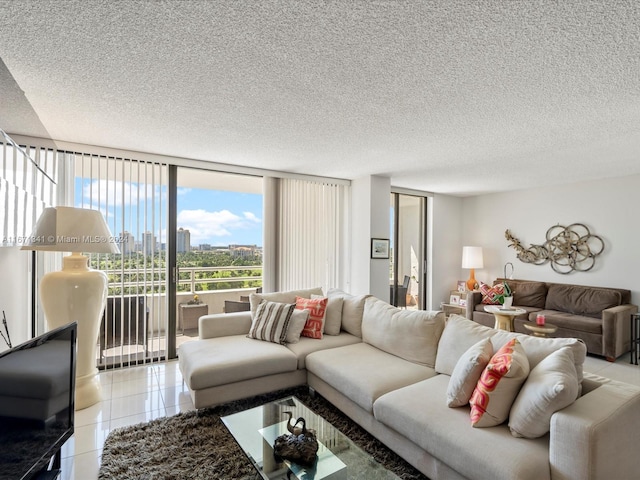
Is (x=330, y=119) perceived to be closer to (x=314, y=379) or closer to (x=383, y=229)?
(x=314, y=379)

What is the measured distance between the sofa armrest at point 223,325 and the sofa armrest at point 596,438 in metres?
2.70

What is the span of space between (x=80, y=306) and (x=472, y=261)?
5.99 meters

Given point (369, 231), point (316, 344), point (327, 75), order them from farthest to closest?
point (369, 231) < point (316, 344) < point (327, 75)

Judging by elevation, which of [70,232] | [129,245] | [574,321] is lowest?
[574,321]

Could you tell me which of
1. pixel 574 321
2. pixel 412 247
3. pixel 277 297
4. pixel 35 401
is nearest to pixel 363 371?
pixel 277 297

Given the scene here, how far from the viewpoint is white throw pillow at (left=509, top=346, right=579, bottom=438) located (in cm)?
151

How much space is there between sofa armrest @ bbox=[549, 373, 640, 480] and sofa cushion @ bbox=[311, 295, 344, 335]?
86.2 inches

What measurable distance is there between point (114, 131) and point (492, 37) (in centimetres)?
306

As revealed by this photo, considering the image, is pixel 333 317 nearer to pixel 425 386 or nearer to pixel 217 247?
pixel 425 386

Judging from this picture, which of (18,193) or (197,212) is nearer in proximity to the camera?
(18,193)

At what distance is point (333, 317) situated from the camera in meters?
3.52

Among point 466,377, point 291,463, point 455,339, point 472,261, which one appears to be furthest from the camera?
point 472,261

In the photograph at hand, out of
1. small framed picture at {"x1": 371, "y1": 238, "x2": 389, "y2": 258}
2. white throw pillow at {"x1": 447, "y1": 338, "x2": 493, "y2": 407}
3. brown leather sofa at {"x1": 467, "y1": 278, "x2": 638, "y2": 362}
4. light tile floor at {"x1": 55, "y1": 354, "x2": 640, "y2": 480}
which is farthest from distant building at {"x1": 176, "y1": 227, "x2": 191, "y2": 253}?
brown leather sofa at {"x1": 467, "y1": 278, "x2": 638, "y2": 362}

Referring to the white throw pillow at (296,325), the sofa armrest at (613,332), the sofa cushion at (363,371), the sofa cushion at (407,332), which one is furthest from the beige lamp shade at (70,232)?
the sofa armrest at (613,332)
